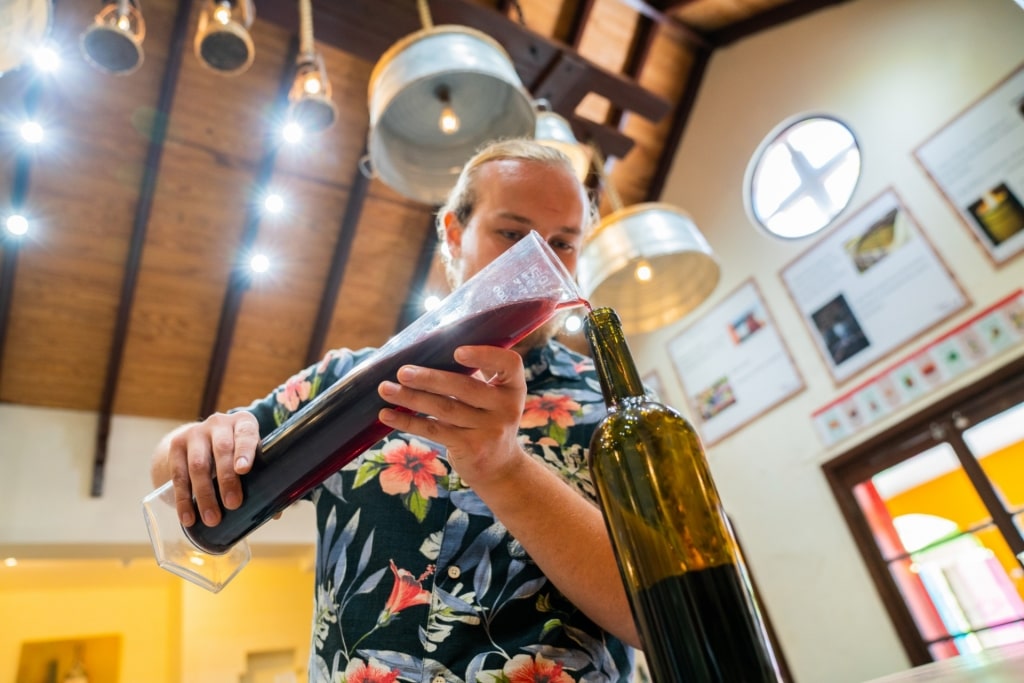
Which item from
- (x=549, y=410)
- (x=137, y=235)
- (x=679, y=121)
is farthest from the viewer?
(x=679, y=121)

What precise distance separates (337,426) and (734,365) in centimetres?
450

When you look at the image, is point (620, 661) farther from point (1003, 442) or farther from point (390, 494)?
point (1003, 442)

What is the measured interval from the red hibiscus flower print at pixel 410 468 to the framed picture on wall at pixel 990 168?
3659mm

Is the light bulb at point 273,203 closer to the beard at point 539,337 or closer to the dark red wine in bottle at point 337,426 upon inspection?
the beard at point 539,337

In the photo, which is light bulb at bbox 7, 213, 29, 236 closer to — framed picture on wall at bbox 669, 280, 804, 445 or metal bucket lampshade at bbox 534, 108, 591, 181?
metal bucket lampshade at bbox 534, 108, 591, 181

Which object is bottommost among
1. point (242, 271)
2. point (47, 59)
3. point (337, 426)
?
point (337, 426)

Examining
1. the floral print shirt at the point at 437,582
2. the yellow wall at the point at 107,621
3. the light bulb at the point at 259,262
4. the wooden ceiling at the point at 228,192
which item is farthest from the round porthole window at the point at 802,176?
the yellow wall at the point at 107,621

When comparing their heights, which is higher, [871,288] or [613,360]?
[871,288]

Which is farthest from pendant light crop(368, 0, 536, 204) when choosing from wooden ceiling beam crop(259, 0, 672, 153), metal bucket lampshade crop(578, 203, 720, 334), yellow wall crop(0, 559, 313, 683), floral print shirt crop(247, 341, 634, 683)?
yellow wall crop(0, 559, 313, 683)

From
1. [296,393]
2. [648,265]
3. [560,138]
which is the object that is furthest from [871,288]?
[296,393]

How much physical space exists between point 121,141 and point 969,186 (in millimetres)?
4833

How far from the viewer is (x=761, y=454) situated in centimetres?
461

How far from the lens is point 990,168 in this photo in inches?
140

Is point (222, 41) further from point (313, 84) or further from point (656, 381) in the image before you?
point (656, 381)
